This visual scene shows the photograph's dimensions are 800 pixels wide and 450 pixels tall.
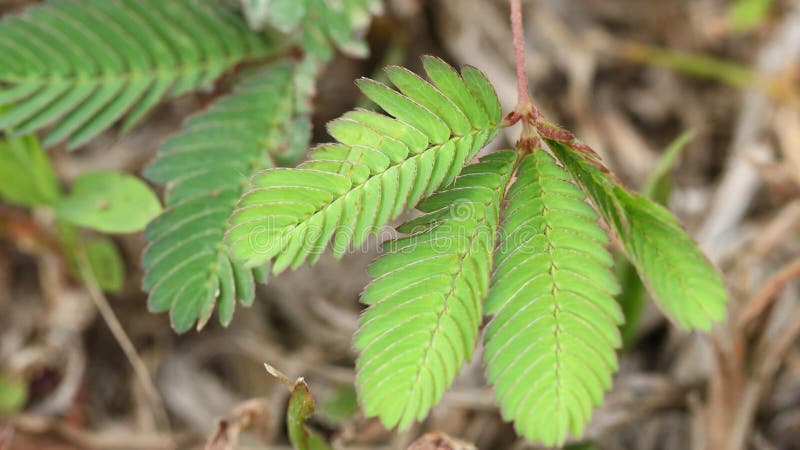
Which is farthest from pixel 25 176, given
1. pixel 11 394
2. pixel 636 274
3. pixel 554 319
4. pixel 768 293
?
pixel 768 293

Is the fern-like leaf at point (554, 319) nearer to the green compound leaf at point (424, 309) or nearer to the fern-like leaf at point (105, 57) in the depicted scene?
the green compound leaf at point (424, 309)

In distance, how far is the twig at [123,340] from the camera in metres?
1.89

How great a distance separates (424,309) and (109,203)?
92 cm

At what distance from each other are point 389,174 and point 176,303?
49 cm

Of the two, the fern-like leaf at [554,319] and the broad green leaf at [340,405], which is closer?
the fern-like leaf at [554,319]

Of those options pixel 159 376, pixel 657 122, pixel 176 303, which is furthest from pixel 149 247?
pixel 657 122

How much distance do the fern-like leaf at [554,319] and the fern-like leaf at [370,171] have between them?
18 cm

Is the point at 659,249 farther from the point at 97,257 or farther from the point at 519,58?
the point at 97,257

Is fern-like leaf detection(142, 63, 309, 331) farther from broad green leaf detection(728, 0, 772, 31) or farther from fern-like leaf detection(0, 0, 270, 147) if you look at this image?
broad green leaf detection(728, 0, 772, 31)

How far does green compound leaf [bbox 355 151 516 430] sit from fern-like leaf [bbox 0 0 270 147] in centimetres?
75

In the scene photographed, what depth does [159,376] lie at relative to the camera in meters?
2.31

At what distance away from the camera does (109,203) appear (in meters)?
1.81

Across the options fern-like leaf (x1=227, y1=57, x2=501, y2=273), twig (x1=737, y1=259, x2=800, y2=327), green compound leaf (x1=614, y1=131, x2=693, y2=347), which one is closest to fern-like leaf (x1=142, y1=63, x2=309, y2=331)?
fern-like leaf (x1=227, y1=57, x2=501, y2=273)

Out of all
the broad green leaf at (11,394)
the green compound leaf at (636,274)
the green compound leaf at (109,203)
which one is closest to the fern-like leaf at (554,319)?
the green compound leaf at (636,274)
